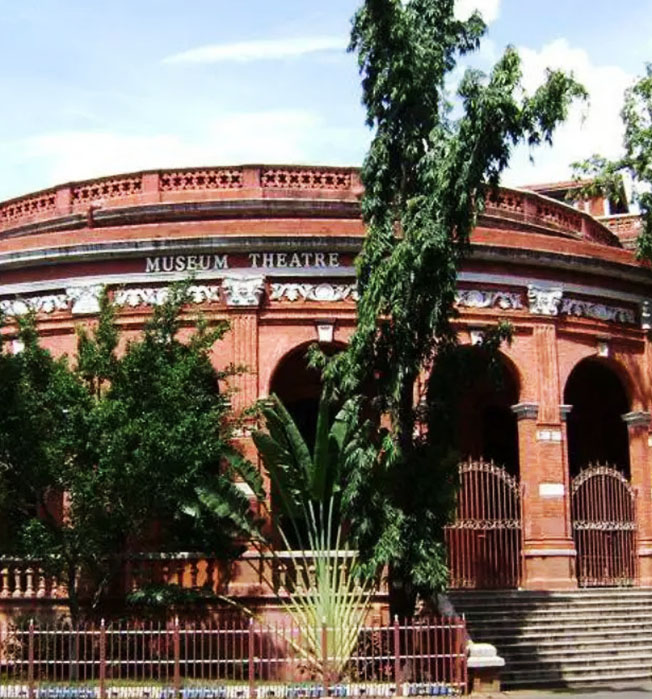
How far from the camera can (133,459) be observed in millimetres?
16719

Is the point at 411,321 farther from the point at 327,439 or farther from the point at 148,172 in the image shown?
the point at 148,172

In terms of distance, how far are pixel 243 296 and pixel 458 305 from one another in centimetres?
372

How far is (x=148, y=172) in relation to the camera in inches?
948

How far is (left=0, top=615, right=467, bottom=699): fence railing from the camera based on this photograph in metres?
15.4

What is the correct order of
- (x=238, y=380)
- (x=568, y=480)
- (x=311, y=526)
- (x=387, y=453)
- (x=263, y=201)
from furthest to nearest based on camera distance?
(x=263, y=201)
(x=568, y=480)
(x=238, y=380)
(x=311, y=526)
(x=387, y=453)

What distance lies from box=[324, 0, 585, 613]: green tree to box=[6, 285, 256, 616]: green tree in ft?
6.76

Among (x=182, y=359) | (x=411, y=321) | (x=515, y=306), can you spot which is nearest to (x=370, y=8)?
(x=411, y=321)

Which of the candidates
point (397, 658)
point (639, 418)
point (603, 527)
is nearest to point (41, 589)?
point (397, 658)

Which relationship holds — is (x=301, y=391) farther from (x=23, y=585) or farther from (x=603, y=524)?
(x=23, y=585)

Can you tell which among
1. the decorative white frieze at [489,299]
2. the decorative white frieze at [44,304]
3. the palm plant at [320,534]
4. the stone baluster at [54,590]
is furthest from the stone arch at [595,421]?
the stone baluster at [54,590]

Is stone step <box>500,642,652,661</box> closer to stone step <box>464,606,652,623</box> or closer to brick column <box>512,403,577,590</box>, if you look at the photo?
stone step <box>464,606,652,623</box>

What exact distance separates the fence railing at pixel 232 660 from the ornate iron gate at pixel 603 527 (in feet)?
19.1

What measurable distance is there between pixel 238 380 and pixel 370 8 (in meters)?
6.55

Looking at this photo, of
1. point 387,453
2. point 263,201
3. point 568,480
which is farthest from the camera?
point 263,201
